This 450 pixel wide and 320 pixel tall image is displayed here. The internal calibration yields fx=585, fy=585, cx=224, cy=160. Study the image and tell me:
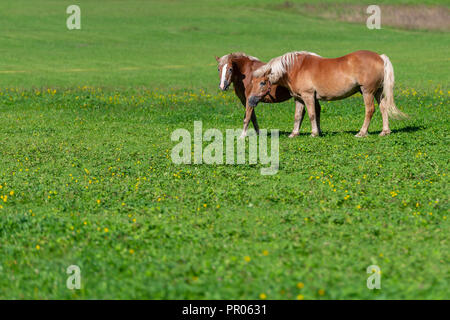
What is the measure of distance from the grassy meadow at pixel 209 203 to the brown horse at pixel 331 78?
1.17 meters

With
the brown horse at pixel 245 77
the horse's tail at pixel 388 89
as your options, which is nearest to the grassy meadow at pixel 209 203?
the horse's tail at pixel 388 89

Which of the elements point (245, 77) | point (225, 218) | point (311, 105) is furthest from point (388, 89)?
point (225, 218)

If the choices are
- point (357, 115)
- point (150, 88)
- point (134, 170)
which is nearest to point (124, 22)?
point (150, 88)

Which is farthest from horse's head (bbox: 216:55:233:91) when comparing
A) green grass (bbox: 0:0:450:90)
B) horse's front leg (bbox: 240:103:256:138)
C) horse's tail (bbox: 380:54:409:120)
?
green grass (bbox: 0:0:450:90)

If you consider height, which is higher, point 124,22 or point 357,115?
point 124,22

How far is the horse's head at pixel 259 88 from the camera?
1734 centimetres

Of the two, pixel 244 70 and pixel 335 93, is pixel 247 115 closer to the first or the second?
pixel 244 70

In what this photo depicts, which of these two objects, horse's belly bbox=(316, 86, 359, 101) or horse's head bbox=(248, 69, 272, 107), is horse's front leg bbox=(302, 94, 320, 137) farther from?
horse's head bbox=(248, 69, 272, 107)

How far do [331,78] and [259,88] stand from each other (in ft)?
7.06

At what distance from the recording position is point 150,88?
31.3 m

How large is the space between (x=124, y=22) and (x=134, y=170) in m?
54.7

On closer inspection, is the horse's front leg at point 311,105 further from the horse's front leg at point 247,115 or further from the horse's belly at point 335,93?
the horse's front leg at point 247,115

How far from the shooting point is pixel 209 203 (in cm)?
1067

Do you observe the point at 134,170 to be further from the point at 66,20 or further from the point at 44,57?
the point at 66,20
